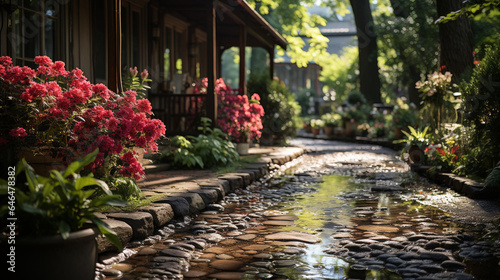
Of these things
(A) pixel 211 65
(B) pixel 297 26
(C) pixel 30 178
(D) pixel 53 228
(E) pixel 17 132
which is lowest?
(D) pixel 53 228

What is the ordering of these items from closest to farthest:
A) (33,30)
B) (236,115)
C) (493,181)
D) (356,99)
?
(493,181)
(33,30)
(236,115)
(356,99)

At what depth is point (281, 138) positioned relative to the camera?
1766 cm

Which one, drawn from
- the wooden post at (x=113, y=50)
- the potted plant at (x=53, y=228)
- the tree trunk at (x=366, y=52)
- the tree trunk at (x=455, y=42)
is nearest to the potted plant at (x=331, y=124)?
the tree trunk at (x=366, y=52)

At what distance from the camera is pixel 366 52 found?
86.0ft

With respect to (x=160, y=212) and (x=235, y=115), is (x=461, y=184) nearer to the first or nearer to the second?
(x=160, y=212)

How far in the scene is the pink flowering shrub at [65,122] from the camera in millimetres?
5609

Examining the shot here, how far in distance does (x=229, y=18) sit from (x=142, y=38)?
3.05 meters

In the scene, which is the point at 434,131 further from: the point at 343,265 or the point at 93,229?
the point at 93,229

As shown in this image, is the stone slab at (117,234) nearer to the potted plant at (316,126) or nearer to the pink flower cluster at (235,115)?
the pink flower cluster at (235,115)

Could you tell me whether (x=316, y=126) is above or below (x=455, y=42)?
below

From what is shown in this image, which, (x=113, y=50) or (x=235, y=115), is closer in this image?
(x=113, y=50)

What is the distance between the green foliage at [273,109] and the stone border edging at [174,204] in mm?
6610

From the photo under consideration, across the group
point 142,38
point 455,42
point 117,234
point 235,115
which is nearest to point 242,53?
point 235,115

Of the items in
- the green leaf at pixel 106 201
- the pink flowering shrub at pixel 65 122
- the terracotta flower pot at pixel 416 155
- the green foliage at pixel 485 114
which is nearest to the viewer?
the green leaf at pixel 106 201
